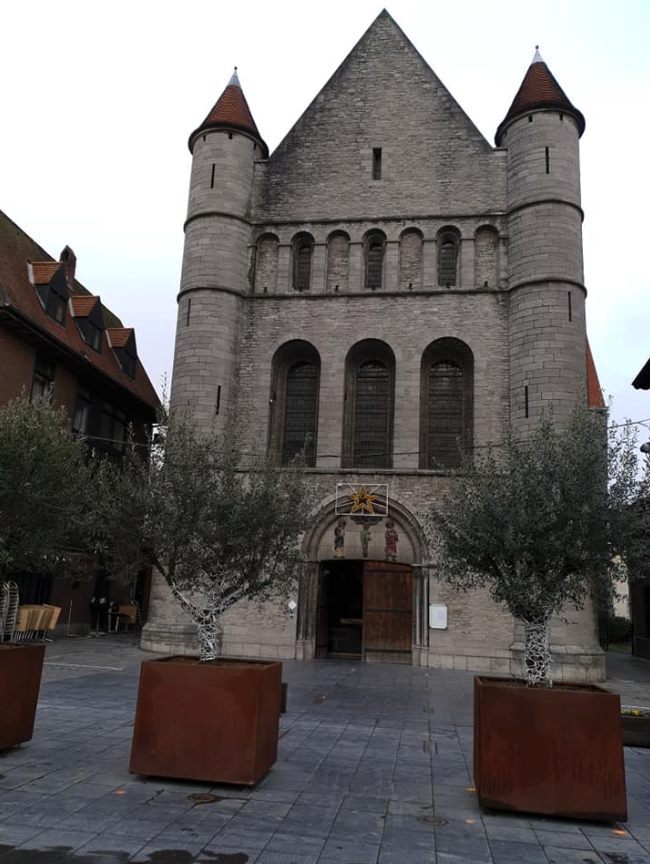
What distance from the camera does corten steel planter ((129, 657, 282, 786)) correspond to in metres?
6.75

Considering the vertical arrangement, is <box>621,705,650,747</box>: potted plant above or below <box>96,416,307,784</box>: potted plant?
below

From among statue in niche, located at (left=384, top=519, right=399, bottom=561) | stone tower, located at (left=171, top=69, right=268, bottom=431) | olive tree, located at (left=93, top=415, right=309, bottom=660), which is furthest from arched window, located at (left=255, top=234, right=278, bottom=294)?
olive tree, located at (left=93, top=415, right=309, bottom=660)

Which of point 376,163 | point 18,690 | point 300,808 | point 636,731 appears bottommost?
point 300,808

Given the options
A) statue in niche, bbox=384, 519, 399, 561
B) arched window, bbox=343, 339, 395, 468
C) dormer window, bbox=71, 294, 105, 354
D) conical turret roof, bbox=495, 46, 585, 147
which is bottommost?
statue in niche, bbox=384, 519, 399, 561

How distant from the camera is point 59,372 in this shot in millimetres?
22891

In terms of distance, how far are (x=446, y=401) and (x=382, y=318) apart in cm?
306

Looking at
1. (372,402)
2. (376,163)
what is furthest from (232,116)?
(372,402)

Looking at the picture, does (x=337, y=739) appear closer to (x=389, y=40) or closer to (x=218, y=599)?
(x=218, y=599)

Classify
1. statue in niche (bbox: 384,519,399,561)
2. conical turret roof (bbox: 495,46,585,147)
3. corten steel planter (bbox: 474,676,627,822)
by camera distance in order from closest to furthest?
corten steel planter (bbox: 474,676,627,822), statue in niche (bbox: 384,519,399,561), conical turret roof (bbox: 495,46,585,147)

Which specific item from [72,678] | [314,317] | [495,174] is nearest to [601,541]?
[72,678]

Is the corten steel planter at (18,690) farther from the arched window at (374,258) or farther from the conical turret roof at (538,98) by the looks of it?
the conical turret roof at (538,98)

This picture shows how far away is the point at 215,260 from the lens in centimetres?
2170

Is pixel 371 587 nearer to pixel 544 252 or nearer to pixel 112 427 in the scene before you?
pixel 544 252

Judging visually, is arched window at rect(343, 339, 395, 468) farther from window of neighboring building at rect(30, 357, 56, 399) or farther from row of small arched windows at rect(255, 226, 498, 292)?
window of neighboring building at rect(30, 357, 56, 399)
